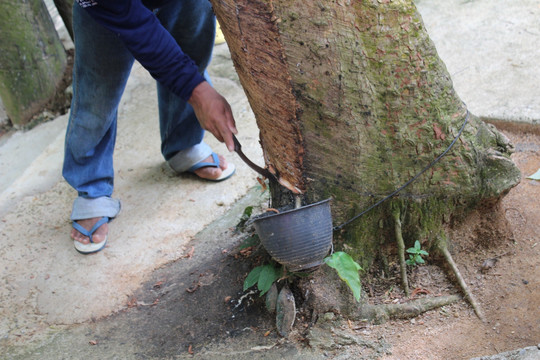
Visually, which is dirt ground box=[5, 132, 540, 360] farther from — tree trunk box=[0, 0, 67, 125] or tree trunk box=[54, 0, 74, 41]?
tree trunk box=[54, 0, 74, 41]

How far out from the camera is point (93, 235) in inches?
106

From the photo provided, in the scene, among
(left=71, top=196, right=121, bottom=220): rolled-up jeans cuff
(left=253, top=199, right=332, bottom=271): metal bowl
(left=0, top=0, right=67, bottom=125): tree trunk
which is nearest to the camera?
(left=253, top=199, right=332, bottom=271): metal bowl

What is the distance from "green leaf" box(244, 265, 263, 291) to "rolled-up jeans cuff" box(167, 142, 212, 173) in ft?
3.65

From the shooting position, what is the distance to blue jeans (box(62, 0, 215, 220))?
238cm

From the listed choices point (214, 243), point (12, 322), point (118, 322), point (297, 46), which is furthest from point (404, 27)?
point (12, 322)

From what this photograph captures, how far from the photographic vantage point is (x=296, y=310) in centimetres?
197

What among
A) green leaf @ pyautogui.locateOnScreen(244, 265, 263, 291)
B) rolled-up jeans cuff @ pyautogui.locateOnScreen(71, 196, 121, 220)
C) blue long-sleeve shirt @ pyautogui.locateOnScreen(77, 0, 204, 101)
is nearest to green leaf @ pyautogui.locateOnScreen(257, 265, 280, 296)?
green leaf @ pyautogui.locateOnScreen(244, 265, 263, 291)

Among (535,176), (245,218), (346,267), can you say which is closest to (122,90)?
(245,218)

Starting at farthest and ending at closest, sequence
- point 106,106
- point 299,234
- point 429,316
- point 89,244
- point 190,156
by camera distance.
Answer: point 190,156 → point 89,244 → point 106,106 → point 429,316 → point 299,234

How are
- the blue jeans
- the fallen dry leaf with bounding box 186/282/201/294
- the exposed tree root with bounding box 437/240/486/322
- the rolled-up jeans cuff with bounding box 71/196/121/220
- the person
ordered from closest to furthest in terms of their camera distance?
1. the exposed tree root with bounding box 437/240/486/322
2. the person
3. the fallen dry leaf with bounding box 186/282/201/294
4. the blue jeans
5. the rolled-up jeans cuff with bounding box 71/196/121/220

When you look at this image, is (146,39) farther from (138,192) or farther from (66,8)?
(66,8)

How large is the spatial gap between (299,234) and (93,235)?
1.35 metres

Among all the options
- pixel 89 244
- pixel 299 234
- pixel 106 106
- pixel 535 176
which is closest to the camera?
pixel 299 234

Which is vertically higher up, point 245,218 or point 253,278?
point 253,278
